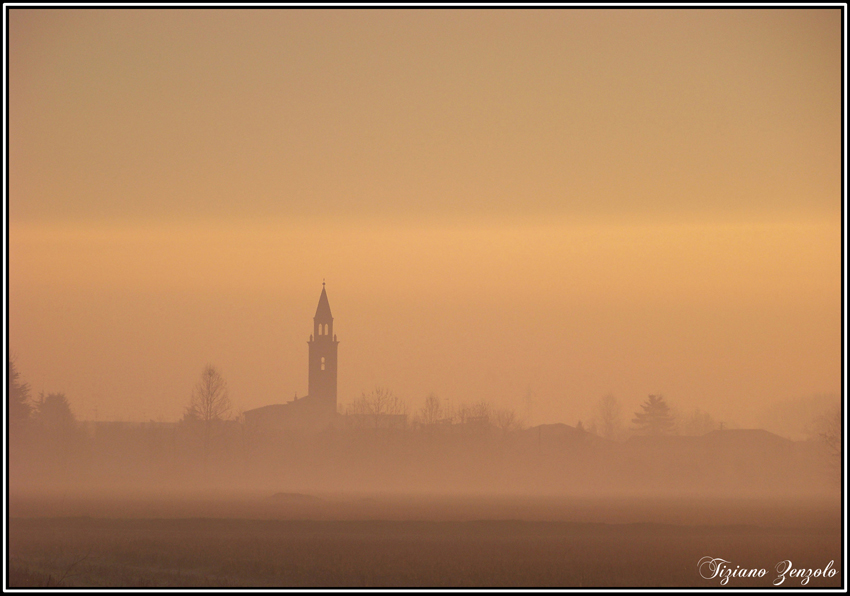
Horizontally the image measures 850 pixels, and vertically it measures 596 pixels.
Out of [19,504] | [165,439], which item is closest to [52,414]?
[165,439]

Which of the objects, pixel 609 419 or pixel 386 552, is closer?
pixel 386 552

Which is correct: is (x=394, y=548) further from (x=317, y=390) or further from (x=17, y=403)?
(x=317, y=390)

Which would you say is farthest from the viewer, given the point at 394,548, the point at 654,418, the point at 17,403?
the point at 654,418

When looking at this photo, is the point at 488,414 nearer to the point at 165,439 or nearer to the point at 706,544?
the point at 165,439

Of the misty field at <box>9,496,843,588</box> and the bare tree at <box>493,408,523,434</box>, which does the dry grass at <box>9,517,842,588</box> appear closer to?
A: the misty field at <box>9,496,843,588</box>

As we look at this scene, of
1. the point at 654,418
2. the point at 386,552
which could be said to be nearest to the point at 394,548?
the point at 386,552
